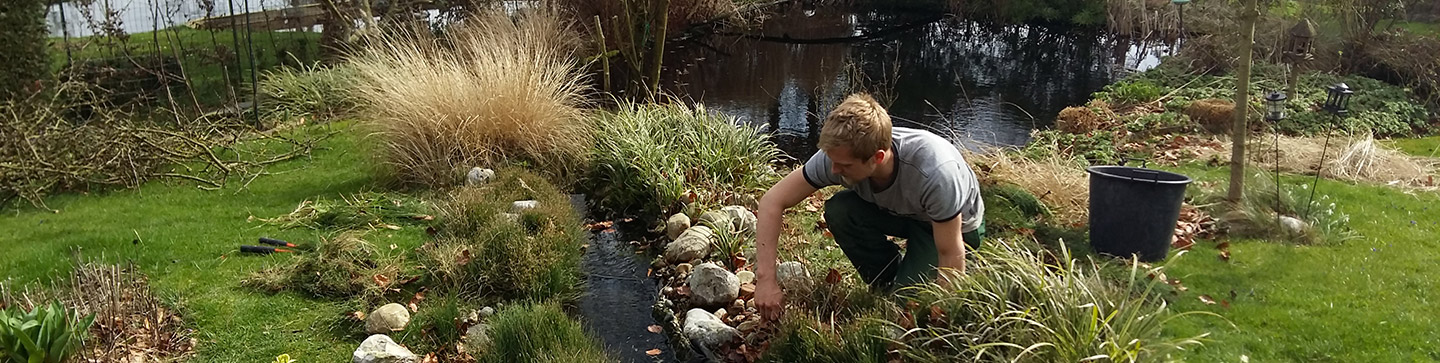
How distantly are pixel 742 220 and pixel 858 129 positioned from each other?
2.19 m

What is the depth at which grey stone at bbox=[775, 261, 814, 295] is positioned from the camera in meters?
3.19

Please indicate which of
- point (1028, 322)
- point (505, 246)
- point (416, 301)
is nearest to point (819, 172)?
point (1028, 322)

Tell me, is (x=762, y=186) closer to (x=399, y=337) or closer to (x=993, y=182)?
(x=993, y=182)

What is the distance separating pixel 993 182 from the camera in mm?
5398

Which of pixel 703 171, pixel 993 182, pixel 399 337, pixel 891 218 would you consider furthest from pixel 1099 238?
pixel 399 337

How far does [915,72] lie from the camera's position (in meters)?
13.3

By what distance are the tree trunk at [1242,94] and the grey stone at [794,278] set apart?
2.58 meters

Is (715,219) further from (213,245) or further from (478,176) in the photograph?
(213,245)

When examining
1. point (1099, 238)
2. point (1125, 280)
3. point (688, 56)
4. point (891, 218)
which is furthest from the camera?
point (688, 56)

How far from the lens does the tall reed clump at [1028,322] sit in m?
2.32

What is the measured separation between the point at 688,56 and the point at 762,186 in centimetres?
856

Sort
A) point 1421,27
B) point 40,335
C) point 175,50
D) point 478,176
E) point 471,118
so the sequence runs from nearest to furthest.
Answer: point 40,335 → point 478,176 → point 471,118 → point 175,50 → point 1421,27

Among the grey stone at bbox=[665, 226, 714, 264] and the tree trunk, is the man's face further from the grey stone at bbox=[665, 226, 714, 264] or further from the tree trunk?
the tree trunk

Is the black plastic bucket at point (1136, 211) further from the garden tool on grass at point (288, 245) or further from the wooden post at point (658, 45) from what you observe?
the wooden post at point (658, 45)
